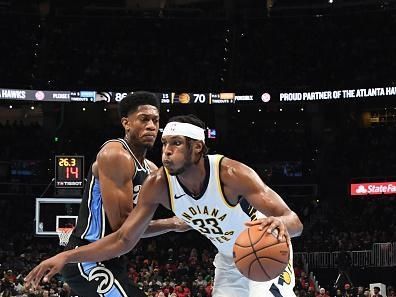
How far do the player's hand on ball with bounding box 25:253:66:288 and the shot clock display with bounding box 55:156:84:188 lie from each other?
15.6 meters

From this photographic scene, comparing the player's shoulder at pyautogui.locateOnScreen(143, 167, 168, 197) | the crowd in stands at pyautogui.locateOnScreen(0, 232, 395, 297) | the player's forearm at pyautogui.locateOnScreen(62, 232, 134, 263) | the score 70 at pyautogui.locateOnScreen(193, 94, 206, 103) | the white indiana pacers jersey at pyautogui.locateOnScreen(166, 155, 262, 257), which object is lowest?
the crowd in stands at pyautogui.locateOnScreen(0, 232, 395, 297)

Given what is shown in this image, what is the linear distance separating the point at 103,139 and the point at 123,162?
78.4 feet

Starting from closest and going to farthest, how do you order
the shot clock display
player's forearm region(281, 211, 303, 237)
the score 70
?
player's forearm region(281, 211, 303, 237) → the shot clock display → the score 70

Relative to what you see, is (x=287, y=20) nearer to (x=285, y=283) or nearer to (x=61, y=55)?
(x=61, y=55)

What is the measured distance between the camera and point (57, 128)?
100 feet

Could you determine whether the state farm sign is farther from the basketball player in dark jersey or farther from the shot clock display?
the basketball player in dark jersey

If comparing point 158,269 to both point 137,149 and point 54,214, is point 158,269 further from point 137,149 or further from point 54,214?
point 137,149

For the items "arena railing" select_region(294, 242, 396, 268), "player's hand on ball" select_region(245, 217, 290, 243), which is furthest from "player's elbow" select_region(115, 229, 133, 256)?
"arena railing" select_region(294, 242, 396, 268)

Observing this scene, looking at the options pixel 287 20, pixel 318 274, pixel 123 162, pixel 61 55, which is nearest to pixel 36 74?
pixel 61 55

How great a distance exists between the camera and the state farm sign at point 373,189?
27391mm

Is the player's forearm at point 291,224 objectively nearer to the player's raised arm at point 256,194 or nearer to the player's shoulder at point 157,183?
the player's raised arm at point 256,194

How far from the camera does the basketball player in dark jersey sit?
5629mm

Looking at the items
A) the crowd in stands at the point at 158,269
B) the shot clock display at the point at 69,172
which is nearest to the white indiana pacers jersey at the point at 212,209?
the crowd in stands at the point at 158,269

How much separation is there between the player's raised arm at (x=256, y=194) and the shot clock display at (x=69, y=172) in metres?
16.0
